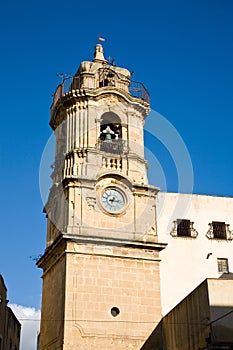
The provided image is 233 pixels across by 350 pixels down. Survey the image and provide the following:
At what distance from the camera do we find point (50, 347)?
76.5 ft

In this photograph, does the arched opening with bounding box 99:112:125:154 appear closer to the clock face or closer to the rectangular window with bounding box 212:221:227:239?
the clock face

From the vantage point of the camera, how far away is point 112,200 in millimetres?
25250

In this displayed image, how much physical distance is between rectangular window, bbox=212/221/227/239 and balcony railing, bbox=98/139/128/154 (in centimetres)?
574

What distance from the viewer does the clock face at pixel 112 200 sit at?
25042 millimetres

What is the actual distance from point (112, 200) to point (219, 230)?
18.9 feet

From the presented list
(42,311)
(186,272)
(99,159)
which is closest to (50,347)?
(42,311)

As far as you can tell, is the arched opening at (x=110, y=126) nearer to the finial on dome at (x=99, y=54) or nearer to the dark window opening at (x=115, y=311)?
the finial on dome at (x=99, y=54)

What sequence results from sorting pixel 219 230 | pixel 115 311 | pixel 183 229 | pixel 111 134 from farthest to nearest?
pixel 111 134
pixel 219 230
pixel 183 229
pixel 115 311

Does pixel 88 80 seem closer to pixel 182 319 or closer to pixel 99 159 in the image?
pixel 99 159

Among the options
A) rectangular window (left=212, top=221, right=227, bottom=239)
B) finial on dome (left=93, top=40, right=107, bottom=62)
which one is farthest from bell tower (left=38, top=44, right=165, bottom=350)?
rectangular window (left=212, top=221, right=227, bottom=239)

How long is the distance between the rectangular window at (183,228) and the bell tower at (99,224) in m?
1.73

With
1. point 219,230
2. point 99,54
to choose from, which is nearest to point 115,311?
point 219,230

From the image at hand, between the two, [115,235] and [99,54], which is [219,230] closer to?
[115,235]

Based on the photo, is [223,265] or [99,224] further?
[223,265]
